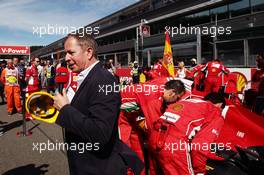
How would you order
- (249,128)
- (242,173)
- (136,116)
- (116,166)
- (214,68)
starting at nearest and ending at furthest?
(116,166)
(242,173)
(249,128)
(136,116)
(214,68)

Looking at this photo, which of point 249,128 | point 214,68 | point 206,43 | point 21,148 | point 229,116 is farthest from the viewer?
point 206,43

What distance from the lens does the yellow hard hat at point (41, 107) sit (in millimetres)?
2053

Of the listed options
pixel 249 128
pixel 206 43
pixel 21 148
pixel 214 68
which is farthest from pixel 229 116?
pixel 206 43

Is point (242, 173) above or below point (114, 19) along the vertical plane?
below

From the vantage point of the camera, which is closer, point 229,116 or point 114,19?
point 229,116

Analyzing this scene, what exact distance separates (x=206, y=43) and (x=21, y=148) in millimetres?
13096

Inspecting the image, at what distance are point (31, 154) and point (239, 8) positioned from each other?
13995 mm

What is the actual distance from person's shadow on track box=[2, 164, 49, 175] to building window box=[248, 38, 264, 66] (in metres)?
9.64

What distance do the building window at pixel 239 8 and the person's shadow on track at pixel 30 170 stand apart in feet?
45.1

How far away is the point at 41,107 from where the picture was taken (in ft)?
6.83

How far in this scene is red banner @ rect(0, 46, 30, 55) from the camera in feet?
144

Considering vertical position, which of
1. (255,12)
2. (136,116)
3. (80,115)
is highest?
(255,12)

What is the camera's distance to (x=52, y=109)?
82.4 inches

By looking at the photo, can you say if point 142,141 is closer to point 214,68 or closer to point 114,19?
point 214,68
